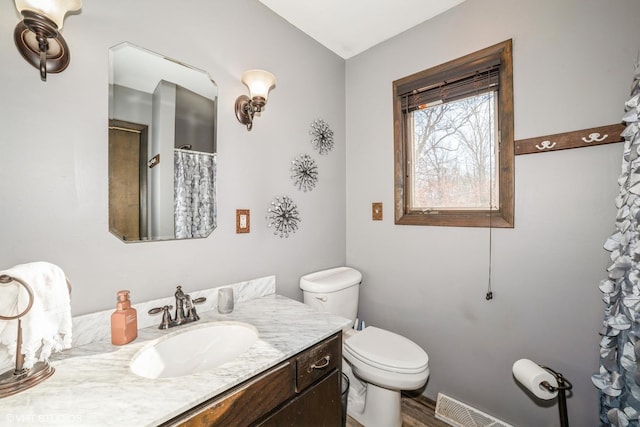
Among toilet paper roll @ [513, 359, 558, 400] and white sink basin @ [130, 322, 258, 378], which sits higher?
white sink basin @ [130, 322, 258, 378]

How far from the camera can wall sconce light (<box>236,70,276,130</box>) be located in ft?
4.50

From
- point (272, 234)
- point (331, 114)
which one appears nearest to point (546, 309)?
point (272, 234)

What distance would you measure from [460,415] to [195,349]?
1558 mm

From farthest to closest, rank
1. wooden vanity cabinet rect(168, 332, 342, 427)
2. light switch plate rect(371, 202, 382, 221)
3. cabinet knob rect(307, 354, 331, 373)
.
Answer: light switch plate rect(371, 202, 382, 221) < cabinet knob rect(307, 354, 331, 373) < wooden vanity cabinet rect(168, 332, 342, 427)

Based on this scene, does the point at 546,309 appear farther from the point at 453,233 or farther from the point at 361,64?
the point at 361,64

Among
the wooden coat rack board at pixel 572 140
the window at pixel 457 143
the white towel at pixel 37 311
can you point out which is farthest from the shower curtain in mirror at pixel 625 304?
the white towel at pixel 37 311

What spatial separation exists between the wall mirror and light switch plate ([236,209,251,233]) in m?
0.13

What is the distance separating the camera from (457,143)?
1.69m

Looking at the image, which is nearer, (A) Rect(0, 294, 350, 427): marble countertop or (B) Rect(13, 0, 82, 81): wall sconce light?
(A) Rect(0, 294, 350, 427): marble countertop

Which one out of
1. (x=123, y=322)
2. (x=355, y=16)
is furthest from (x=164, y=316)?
(x=355, y=16)

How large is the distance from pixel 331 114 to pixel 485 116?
1022mm

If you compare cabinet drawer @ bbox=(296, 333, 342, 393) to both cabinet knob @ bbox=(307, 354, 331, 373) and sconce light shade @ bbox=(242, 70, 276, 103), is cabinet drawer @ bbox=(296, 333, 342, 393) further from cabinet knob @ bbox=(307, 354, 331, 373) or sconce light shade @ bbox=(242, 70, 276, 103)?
sconce light shade @ bbox=(242, 70, 276, 103)

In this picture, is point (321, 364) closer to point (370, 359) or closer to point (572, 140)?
point (370, 359)

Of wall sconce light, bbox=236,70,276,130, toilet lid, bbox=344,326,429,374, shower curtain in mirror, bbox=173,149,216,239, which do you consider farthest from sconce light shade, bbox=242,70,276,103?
toilet lid, bbox=344,326,429,374
